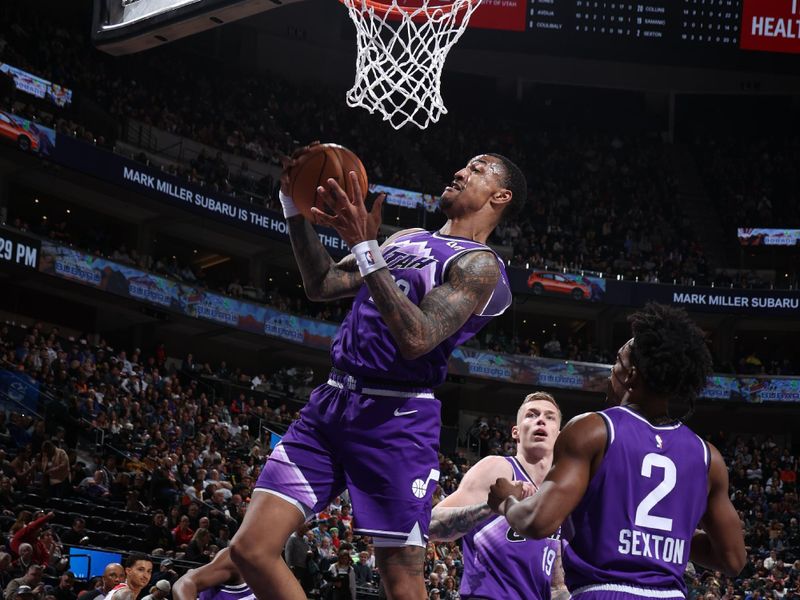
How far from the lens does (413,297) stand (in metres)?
4.21

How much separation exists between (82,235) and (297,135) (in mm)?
8636

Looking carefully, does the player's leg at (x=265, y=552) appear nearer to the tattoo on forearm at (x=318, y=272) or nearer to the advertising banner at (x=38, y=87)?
the tattoo on forearm at (x=318, y=272)

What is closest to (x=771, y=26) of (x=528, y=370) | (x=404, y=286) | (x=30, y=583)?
(x=528, y=370)

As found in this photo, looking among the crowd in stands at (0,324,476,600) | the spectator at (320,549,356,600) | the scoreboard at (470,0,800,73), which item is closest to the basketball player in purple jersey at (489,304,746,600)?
the crowd in stands at (0,324,476,600)

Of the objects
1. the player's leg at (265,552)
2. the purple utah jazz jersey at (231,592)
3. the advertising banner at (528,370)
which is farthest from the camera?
the advertising banner at (528,370)

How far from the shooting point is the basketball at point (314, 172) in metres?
4.41

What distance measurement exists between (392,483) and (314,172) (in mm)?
1320

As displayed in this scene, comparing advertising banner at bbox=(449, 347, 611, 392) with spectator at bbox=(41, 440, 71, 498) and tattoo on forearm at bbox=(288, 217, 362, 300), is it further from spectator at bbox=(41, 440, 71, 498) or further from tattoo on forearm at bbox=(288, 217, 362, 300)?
tattoo on forearm at bbox=(288, 217, 362, 300)

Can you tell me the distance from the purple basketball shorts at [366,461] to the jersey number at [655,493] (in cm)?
97

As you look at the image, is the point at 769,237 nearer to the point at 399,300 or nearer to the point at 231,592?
the point at 231,592

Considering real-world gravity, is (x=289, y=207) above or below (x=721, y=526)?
above

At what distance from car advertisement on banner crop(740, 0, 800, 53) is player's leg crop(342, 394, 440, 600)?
95.9 feet

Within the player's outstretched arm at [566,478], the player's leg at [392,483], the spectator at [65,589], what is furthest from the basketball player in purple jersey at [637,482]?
the spectator at [65,589]

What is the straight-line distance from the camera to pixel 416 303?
4199 millimetres
